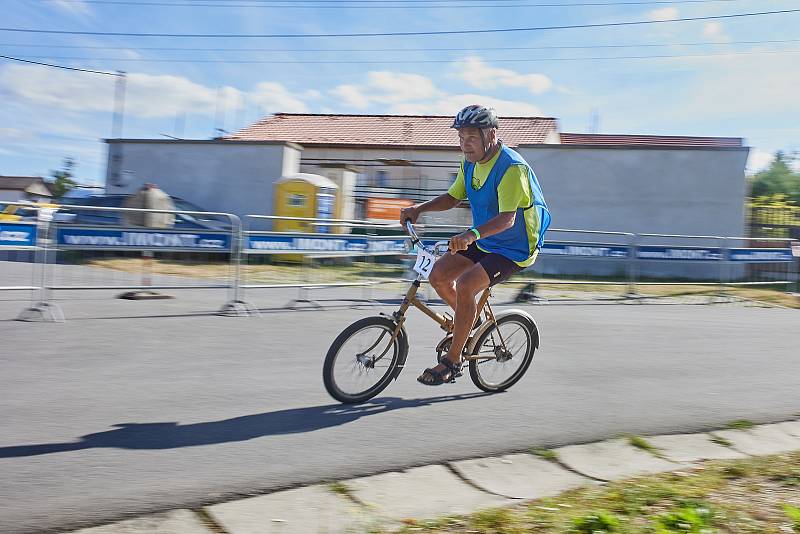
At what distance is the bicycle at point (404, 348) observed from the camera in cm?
546

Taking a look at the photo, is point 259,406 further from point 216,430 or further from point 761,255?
point 761,255

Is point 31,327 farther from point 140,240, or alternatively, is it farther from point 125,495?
point 125,495

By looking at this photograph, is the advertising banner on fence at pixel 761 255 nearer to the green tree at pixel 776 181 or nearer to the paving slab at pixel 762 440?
the paving slab at pixel 762 440

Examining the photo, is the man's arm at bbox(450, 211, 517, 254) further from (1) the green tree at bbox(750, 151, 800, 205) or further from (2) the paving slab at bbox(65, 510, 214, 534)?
(1) the green tree at bbox(750, 151, 800, 205)

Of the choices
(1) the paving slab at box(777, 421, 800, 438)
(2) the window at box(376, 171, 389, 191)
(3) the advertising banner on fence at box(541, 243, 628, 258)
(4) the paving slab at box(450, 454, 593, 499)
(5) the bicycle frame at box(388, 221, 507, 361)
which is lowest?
(4) the paving slab at box(450, 454, 593, 499)

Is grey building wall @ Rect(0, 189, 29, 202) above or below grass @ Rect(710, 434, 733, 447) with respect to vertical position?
above

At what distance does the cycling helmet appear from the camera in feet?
17.9

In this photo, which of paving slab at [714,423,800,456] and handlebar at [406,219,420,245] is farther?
handlebar at [406,219,420,245]

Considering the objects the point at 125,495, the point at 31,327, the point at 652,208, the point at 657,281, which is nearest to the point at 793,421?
the point at 125,495

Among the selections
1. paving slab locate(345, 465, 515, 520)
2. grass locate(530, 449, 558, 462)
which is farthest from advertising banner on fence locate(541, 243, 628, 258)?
paving slab locate(345, 465, 515, 520)

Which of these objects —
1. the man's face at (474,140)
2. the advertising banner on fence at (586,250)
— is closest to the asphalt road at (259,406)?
the man's face at (474,140)

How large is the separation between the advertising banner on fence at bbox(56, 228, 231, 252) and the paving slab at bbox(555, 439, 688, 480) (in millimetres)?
6994

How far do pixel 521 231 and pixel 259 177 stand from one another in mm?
23131

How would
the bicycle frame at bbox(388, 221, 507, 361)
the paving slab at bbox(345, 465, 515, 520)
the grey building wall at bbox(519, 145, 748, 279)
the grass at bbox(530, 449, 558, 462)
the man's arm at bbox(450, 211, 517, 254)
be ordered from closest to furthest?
the paving slab at bbox(345, 465, 515, 520) → the grass at bbox(530, 449, 558, 462) → the man's arm at bbox(450, 211, 517, 254) → the bicycle frame at bbox(388, 221, 507, 361) → the grey building wall at bbox(519, 145, 748, 279)
